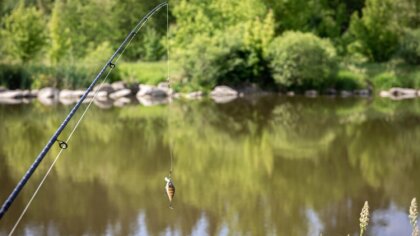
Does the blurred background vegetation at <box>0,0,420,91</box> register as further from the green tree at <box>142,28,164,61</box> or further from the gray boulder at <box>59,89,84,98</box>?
the gray boulder at <box>59,89,84,98</box>

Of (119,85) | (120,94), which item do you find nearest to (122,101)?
(120,94)

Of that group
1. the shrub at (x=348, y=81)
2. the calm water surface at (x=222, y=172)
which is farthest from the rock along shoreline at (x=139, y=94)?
the calm water surface at (x=222, y=172)

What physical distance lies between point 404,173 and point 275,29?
18719 millimetres

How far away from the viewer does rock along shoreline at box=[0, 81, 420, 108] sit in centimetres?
2564

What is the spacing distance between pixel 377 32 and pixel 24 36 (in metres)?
16.7

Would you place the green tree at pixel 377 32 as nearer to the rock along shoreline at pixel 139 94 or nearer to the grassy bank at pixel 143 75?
the grassy bank at pixel 143 75

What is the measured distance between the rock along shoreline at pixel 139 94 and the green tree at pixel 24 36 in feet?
10.1

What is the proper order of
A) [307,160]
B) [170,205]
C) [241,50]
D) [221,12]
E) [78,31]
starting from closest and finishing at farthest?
[170,205], [307,160], [241,50], [221,12], [78,31]

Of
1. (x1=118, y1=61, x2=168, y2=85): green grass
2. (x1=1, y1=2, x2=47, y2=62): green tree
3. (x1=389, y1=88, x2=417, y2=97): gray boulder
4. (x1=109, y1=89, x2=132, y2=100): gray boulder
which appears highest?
(x1=1, y1=2, x2=47, y2=62): green tree

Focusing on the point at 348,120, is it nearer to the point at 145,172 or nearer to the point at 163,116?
the point at 163,116

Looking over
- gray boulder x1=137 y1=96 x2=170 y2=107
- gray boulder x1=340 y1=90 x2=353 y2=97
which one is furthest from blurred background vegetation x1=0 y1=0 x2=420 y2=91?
gray boulder x1=137 y1=96 x2=170 y2=107

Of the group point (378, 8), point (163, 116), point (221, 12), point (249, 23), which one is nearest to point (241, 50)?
point (249, 23)

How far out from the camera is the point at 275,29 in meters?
29.5

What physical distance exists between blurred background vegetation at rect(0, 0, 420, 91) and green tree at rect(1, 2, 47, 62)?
1.9 inches
